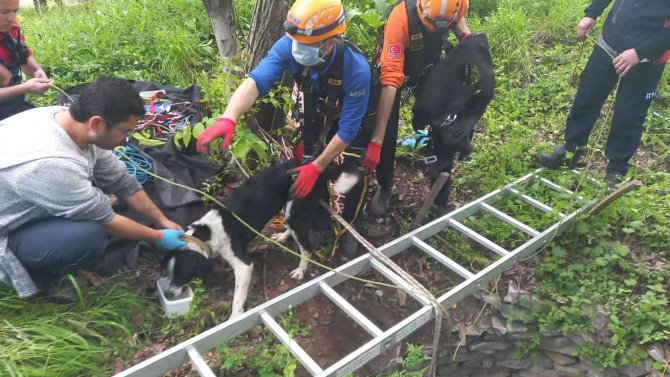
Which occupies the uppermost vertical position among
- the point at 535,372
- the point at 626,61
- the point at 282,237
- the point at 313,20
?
the point at 313,20

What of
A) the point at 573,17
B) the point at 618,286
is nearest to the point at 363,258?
the point at 618,286

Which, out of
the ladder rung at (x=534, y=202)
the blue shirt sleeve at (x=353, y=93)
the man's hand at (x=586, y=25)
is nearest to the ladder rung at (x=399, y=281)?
the blue shirt sleeve at (x=353, y=93)

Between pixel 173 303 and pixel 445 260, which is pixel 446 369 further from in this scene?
pixel 173 303

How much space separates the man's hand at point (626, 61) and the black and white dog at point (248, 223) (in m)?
2.13

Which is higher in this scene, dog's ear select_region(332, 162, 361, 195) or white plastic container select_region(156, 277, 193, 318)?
dog's ear select_region(332, 162, 361, 195)

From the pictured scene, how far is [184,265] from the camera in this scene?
2920 mm

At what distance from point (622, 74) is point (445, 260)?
195cm

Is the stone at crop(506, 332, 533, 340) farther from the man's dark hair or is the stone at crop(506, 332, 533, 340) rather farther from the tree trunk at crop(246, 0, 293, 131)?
the man's dark hair

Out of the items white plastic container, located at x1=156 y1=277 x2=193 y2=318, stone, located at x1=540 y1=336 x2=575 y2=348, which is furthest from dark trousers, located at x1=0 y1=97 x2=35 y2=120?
stone, located at x1=540 y1=336 x2=575 y2=348

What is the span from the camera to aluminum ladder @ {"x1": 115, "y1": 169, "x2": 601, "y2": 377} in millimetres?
2459

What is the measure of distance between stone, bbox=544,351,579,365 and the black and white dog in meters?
1.92

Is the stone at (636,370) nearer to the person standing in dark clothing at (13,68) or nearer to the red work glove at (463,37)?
the red work glove at (463,37)

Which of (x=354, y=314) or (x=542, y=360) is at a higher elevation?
(x=354, y=314)

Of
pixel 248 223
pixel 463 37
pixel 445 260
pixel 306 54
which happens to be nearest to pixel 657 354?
pixel 445 260
